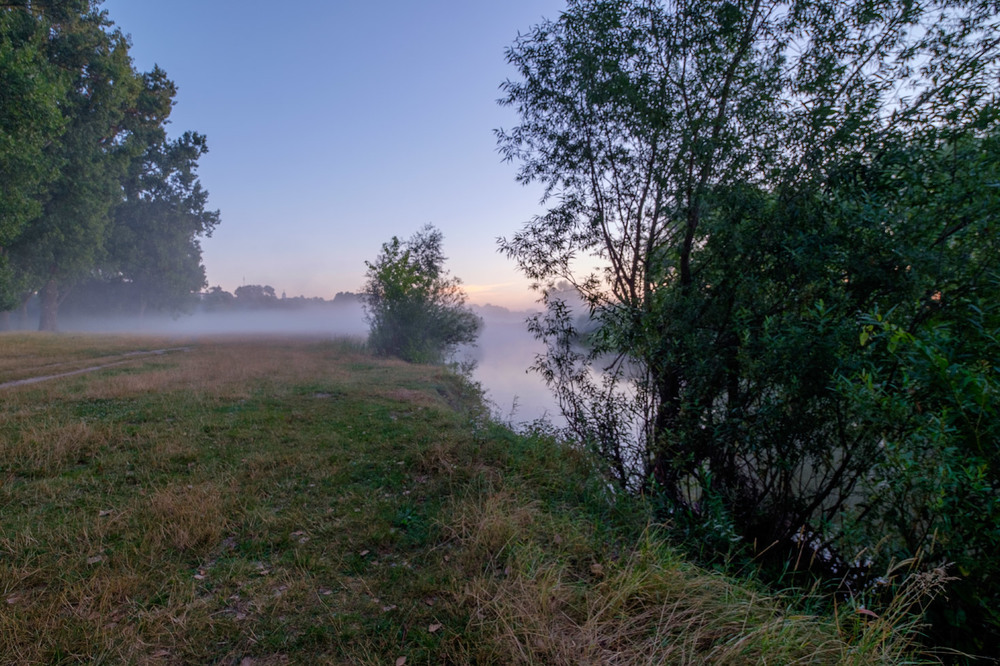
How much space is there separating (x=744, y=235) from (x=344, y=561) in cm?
608

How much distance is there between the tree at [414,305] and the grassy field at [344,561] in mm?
19205

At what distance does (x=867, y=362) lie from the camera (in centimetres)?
399

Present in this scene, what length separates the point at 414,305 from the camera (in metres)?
27.1

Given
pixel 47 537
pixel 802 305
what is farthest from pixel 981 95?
pixel 47 537

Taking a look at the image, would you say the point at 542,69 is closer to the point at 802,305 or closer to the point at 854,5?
the point at 854,5

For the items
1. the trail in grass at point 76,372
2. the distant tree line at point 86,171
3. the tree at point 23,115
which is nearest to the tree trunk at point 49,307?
the distant tree line at point 86,171

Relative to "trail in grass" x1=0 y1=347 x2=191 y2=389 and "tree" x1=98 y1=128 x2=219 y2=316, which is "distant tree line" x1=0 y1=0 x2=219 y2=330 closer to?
"tree" x1=98 y1=128 x2=219 y2=316

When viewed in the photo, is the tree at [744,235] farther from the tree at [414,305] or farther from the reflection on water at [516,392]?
the tree at [414,305]

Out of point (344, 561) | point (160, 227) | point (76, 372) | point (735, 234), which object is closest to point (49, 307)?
point (160, 227)

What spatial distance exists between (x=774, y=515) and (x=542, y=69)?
25.5 ft

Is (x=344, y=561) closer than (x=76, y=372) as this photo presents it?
Yes

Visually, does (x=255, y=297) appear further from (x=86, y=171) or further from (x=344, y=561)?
(x=344, y=561)

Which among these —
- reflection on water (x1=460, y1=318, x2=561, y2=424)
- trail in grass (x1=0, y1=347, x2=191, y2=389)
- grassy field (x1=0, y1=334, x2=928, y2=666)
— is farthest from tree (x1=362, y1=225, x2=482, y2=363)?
grassy field (x1=0, y1=334, x2=928, y2=666)

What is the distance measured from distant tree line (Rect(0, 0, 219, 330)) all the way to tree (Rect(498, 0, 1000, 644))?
63.5 ft
